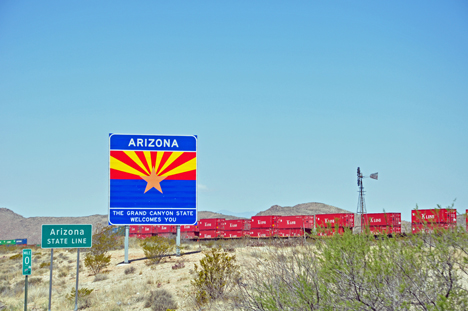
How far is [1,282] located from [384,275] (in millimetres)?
24661

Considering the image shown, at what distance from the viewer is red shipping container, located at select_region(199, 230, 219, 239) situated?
143 ft

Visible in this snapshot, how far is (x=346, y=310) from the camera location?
7.36m

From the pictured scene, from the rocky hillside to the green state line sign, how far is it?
10101cm

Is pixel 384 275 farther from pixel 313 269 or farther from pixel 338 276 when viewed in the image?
pixel 313 269

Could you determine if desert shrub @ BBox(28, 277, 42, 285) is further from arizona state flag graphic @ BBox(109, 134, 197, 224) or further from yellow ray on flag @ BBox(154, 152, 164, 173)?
yellow ray on flag @ BBox(154, 152, 164, 173)

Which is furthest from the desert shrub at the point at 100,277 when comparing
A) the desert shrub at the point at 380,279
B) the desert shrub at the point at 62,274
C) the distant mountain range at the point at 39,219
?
the distant mountain range at the point at 39,219

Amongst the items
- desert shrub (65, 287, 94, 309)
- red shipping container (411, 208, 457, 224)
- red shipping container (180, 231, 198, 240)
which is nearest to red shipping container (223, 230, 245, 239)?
red shipping container (180, 231, 198, 240)

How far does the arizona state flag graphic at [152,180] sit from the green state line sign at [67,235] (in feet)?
22.6

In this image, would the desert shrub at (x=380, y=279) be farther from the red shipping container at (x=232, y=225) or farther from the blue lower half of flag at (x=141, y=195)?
the red shipping container at (x=232, y=225)

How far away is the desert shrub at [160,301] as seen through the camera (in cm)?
1435

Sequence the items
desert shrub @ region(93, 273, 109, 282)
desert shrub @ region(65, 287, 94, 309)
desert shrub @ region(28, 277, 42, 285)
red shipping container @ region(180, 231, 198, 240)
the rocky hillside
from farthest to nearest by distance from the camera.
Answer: the rocky hillside → red shipping container @ region(180, 231, 198, 240) → desert shrub @ region(28, 277, 42, 285) → desert shrub @ region(93, 273, 109, 282) → desert shrub @ region(65, 287, 94, 309)

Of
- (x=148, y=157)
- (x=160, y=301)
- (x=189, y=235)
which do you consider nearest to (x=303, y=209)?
(x=189, y=235)

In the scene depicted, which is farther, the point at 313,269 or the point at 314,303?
the point at 313,269

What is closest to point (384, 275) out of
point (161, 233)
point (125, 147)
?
point (125, 147)
